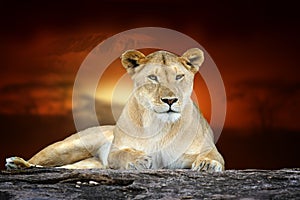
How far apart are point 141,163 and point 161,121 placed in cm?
50

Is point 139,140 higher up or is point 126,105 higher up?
point 126,105

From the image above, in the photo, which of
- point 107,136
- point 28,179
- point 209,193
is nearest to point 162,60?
point 107,136

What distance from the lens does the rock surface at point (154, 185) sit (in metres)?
2.99

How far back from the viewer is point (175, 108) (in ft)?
16.3

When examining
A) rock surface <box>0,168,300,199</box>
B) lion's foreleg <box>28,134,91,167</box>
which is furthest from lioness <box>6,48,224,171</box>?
rock surface <box>0,168,300,199</box>

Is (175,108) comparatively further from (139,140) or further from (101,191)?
(101,191)

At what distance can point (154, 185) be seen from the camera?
131 inches

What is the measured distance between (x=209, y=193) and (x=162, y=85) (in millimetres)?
2162

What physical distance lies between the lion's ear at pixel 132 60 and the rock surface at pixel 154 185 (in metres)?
1.78

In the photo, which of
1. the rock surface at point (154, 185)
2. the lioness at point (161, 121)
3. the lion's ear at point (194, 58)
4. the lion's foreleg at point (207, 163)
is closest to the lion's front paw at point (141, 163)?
the lioness at point (161, 121)

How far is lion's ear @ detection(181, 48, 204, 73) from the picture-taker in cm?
550

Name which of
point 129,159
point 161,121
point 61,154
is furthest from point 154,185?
point 61,154

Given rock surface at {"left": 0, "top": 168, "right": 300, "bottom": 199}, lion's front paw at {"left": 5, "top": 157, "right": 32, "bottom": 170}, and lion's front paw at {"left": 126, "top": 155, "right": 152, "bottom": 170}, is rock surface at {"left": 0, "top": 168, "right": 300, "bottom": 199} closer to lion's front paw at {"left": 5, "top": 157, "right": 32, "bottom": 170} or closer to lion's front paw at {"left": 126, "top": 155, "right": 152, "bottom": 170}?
lion's front paw at {"left": 126, "top": 155, "right": 152, "bottom": 170}

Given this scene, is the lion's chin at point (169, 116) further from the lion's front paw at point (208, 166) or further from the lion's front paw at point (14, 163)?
the lion's front paw at point (14, 163)
